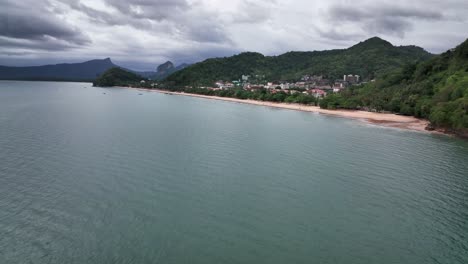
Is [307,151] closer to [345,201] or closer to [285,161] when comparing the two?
[285,161]

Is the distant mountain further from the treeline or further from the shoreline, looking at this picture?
the shoreline

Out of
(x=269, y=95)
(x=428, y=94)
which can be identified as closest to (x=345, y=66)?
(x=269, y=95)

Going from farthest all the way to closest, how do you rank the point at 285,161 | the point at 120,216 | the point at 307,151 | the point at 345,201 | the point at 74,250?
the point at 307,151
the point at 285,161
the point at 345,201
the point at 120,216
the point at 74,250

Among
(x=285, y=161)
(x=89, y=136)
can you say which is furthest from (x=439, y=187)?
(x=89, y=136)

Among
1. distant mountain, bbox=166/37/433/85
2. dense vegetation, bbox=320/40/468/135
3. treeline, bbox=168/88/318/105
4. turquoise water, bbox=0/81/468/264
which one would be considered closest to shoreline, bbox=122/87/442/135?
dense vegetation, bbox=320/40/468/135

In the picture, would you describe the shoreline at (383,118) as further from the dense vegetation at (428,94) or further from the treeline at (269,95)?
the treeline at (269,95)

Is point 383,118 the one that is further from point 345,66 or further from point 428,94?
point 345,66
